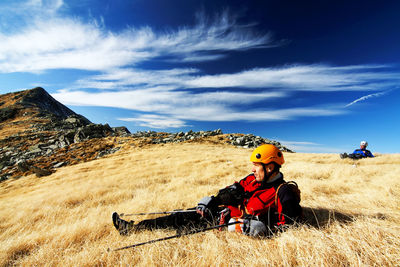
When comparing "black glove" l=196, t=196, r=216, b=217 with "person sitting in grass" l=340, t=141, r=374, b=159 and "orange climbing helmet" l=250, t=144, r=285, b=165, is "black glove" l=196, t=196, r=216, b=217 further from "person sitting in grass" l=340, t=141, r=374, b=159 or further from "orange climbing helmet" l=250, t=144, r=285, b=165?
"person sitting in grass" l=340, t=141, r=374, b=159

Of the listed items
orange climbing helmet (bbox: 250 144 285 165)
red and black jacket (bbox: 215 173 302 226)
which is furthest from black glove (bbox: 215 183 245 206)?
orange climbing helmet (bbox: 250 144 285 165)

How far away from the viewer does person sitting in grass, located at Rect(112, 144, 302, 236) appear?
275 cm

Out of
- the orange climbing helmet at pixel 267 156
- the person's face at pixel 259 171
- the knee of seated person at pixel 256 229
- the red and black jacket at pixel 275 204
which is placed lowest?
the knee of seated person at pixel 256 229

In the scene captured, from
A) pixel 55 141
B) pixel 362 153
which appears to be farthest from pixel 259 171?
pixel 55 141

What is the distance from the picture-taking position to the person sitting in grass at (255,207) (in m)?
2.75

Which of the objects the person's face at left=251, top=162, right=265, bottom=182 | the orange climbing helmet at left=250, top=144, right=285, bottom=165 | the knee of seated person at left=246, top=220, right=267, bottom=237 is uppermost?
the orange climbing helmet at left=250, top=144, right=285, bottom=165

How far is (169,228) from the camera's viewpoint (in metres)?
3.45

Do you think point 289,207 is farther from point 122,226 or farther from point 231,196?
point 122,226

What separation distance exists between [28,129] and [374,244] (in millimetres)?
62012

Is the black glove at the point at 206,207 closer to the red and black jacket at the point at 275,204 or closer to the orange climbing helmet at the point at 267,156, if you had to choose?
the red and black jacket at the point at 275,204

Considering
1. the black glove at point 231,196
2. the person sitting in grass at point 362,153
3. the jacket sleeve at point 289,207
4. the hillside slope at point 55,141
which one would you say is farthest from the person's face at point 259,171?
the hillside slope at point 55,141

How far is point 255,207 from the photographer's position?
3.08 meters

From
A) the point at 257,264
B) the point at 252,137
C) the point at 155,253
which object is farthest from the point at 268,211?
the point at 252,137

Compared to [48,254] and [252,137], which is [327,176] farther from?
[252,137]
